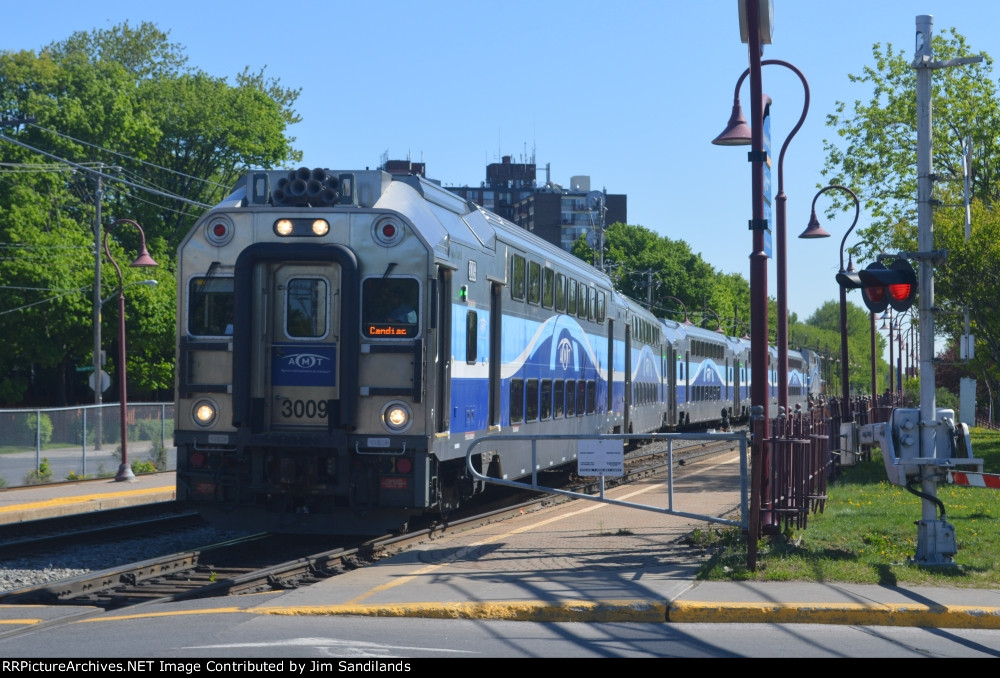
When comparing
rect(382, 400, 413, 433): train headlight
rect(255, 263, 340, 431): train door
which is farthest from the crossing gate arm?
rect(255, 263, 340, 431): train door

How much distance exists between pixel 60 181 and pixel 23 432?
26.8m

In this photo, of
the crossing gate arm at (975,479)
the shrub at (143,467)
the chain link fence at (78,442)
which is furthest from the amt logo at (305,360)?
the shrub at (143,467)

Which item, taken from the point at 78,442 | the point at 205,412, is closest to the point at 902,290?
the point at 205,412

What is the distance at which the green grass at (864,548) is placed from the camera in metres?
11.0

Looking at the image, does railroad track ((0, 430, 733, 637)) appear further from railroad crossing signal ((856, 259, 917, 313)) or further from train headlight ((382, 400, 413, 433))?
railroad crossing signal ((856, 259, 917, 313))

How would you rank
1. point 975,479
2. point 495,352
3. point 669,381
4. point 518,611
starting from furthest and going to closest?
point 669,381, point 495,352, point 975,479, point 518,611

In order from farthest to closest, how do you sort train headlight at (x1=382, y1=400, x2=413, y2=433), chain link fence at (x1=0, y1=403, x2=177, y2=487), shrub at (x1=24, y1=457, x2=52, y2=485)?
chain link fence at (x1=0, y1=403, x2=177, y2=487) < shrub at (x1=24, y1=457, x2=52, y2=485) < train headlight at (x1=382, y1=400, x2=413, y2=433)

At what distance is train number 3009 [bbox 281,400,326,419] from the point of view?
44.5 feet

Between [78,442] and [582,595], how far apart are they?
2241 cm

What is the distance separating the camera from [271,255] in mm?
13477

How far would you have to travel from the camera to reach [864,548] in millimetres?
12656

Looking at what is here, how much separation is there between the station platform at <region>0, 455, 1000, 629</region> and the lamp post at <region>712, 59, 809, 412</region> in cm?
498

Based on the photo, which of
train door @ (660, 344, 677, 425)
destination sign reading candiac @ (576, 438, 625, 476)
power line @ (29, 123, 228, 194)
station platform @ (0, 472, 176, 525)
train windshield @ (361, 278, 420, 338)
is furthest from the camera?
power line @ (29, 123, 228, 194)

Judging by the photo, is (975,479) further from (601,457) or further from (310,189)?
(310,189)
